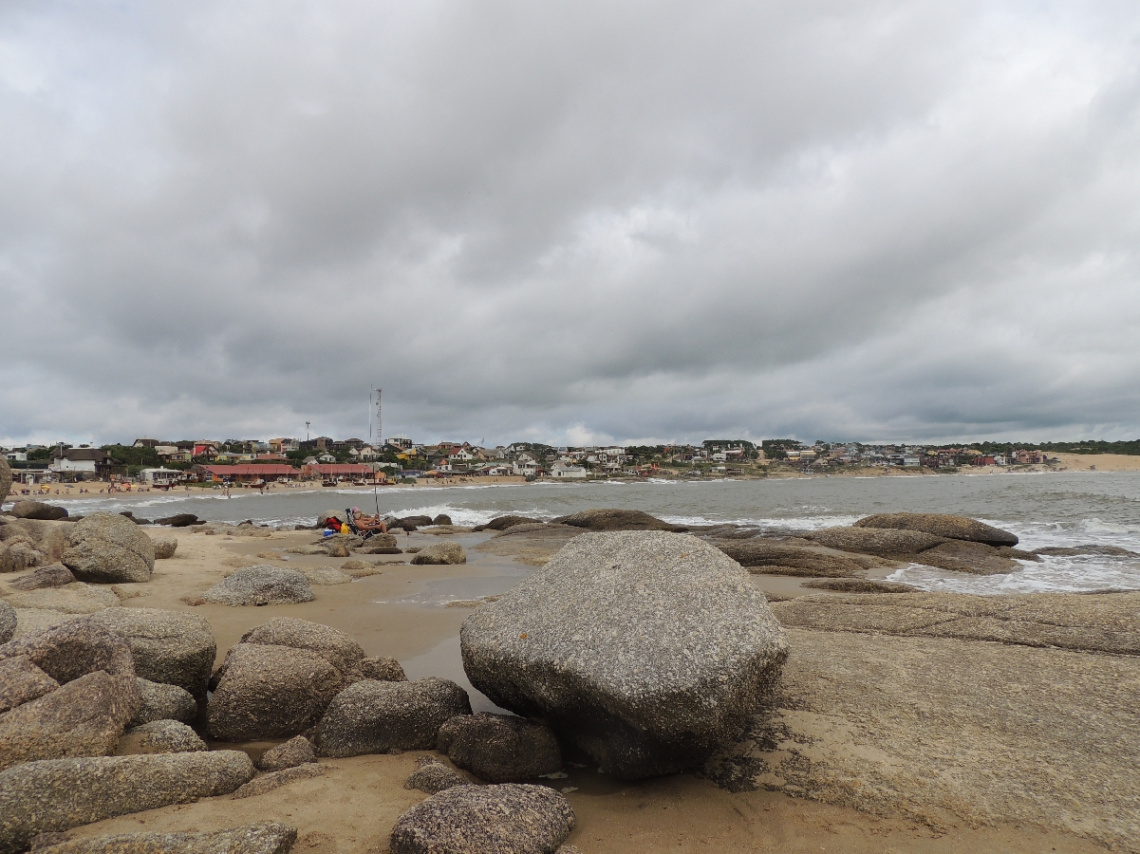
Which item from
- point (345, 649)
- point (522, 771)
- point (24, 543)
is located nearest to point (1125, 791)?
point (522, 771)

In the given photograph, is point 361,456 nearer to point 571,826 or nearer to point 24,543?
point 24,543

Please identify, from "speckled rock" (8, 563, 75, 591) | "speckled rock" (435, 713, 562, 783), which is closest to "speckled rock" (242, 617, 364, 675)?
"speckled rock" (435, 713, 562, 783)

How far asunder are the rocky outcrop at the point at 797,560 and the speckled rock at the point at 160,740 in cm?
1437

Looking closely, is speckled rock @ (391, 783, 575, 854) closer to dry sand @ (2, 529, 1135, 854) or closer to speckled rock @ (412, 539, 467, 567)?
dry sand @ (2, 529, 1135, 854)

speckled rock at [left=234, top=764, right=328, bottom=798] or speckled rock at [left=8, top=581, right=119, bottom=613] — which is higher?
speckled rock at [left=8, top=581, right=119, bottom=613]

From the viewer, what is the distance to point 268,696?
5.73m

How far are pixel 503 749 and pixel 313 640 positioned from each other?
283 centimetres

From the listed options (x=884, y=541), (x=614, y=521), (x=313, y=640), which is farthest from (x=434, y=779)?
(x=614, y=521)

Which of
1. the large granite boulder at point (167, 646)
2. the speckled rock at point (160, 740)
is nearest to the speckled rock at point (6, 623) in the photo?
the large granite boulder at point (167, 646)

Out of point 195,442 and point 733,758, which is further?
point 195,442

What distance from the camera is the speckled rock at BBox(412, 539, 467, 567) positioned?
1830 centimetres

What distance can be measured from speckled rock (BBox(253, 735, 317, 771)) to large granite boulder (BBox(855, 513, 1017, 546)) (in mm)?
21318

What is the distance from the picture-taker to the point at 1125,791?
4.05 metres

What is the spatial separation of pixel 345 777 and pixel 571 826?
1.93m
